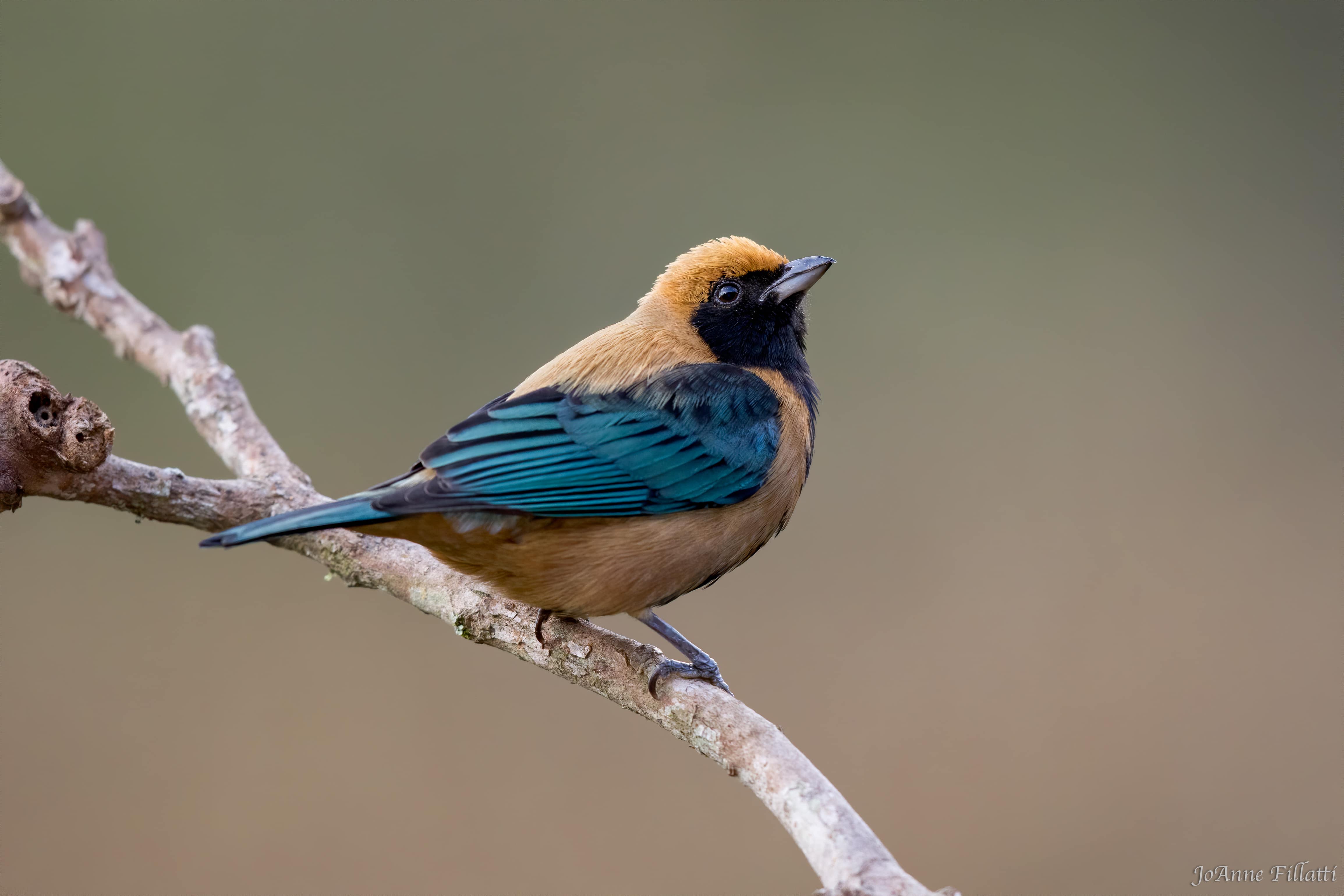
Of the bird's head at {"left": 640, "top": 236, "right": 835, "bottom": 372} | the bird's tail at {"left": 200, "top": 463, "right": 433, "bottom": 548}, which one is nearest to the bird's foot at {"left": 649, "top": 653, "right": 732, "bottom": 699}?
the bird's tail at {"left": 200, "top": 463, "right": 433, "bottom": 548}

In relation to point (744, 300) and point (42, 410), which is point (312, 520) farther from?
point (744, 300)

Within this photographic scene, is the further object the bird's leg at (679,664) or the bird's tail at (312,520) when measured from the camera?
the bird's leg at (679,664)

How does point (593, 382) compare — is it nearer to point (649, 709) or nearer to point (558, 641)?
point (558, 641)

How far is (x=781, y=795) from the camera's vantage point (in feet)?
8.02

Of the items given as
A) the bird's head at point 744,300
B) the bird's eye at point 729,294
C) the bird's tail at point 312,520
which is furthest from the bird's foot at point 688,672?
the bird's eye at point 729,294

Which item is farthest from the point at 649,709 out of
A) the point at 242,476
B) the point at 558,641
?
the point at 242,476

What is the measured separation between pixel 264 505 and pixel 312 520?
1121 mm

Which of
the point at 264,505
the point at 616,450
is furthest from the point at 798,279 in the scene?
the point at 264,505

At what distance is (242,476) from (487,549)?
1371 millimetres

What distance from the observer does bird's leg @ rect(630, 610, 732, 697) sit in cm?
294

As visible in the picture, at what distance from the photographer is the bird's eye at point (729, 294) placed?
12.3 feet

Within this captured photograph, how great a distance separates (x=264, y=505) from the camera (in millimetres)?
3535

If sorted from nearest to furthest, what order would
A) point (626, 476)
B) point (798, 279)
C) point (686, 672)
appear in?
point (686, 672), point (626, 476), point (798, 279)

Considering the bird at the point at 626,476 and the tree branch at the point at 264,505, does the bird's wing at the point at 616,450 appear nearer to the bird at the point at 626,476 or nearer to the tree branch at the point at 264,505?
the bird at the point at 626,476
